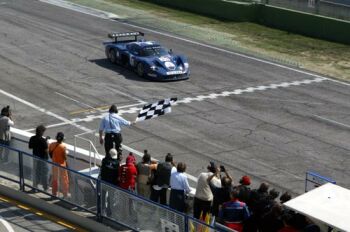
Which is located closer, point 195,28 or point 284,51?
point 284,51

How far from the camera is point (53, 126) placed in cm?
2441

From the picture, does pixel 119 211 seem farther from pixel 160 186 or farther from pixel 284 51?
pixel 284 51

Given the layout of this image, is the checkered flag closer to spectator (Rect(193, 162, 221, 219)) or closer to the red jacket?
the red jacket

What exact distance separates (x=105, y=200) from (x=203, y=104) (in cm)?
1174

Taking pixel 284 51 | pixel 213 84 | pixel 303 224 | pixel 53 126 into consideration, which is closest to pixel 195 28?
pixel 284 51

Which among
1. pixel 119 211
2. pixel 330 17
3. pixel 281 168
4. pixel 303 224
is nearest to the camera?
pixel 303 224

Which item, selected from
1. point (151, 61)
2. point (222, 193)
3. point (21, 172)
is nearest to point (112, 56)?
point (151, 61)

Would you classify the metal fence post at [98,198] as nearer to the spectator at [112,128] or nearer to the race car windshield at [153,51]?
the spectator at [112,128]

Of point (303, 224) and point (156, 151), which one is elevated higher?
point (303, 224)

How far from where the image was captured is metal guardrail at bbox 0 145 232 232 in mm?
14438

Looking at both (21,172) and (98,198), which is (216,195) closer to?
(98,198)

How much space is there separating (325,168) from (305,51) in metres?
16.7

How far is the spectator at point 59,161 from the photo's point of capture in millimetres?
16828

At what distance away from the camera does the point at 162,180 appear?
15.9 meters
